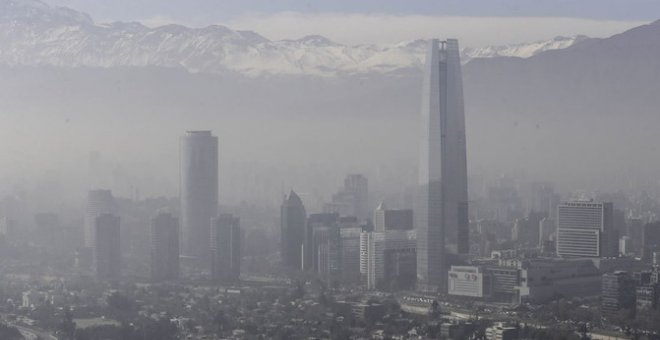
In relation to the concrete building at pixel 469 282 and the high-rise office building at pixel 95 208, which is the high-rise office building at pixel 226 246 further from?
the concrete building at pixel 469 282

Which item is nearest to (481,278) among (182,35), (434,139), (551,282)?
(551,282)

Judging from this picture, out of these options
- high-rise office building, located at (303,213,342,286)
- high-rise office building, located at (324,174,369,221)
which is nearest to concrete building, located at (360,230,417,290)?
high-rise office building, located at (303,213,342,286)

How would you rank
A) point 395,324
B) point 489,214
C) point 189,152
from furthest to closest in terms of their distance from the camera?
point 189,152 < point 489,214 < point 395,324

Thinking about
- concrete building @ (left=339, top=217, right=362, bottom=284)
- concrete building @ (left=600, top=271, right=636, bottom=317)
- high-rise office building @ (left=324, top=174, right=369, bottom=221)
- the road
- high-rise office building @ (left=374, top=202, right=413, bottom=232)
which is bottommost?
the road

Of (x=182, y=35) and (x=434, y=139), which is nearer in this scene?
(x=182, y=35)

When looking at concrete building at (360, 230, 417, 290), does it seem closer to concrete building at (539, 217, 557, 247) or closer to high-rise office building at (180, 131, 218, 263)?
concrete building at (539, 217, 557, 247)

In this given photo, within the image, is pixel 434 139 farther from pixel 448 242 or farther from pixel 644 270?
pixel 644 270

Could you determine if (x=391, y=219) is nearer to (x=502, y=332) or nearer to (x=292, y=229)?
(x=292, y=229)
